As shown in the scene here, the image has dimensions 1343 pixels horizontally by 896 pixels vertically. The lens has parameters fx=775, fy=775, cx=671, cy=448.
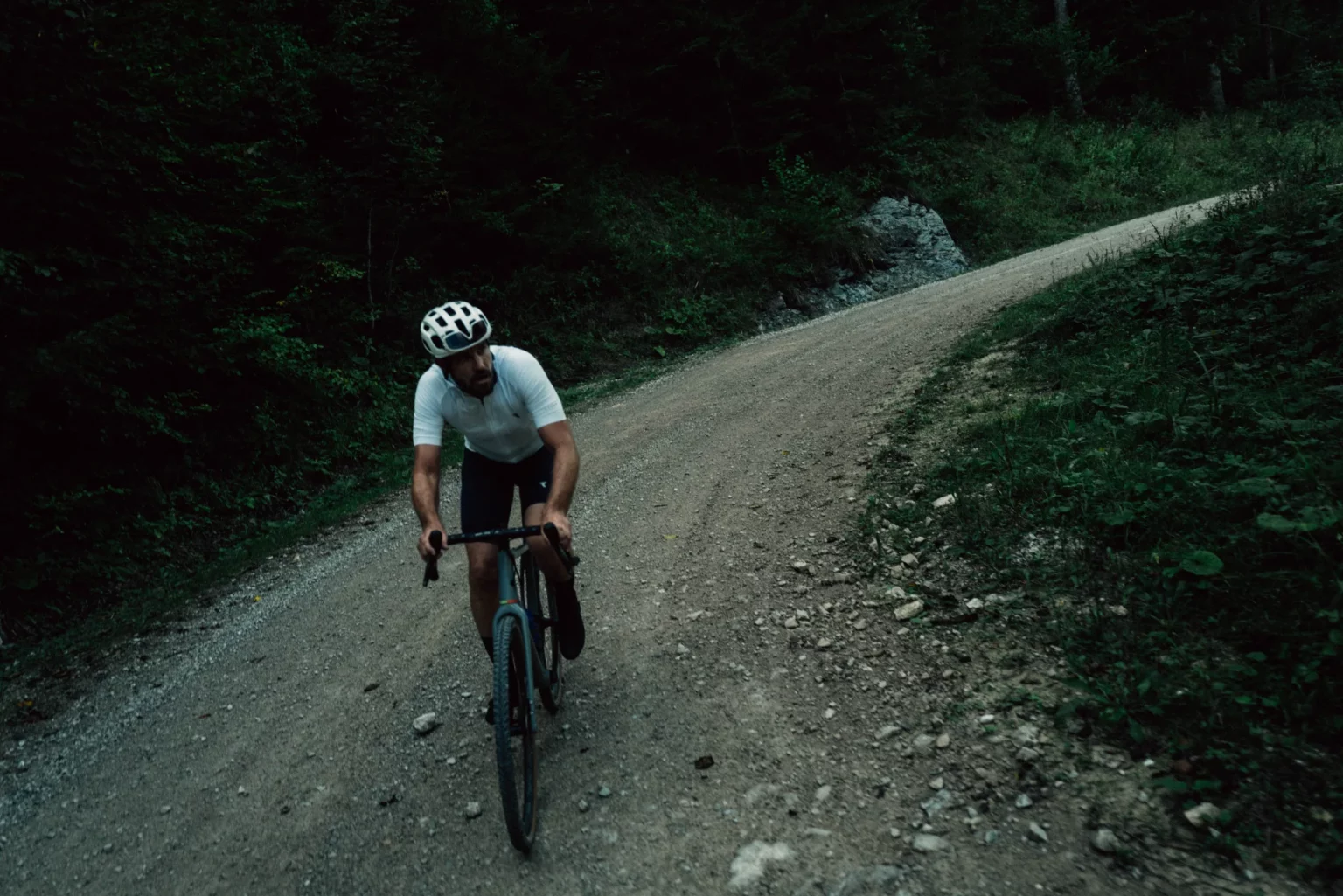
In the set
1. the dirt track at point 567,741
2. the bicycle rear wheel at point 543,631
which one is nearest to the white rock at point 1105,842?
the dirt track at point 567,741

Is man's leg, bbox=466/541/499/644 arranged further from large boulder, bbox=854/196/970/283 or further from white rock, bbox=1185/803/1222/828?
large boulder, bbox=854/196/970/283

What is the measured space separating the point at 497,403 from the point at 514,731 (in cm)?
163

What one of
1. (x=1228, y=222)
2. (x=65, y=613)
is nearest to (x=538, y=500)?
(x=65, y=613)

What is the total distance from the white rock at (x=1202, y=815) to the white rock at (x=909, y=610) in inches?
72.5

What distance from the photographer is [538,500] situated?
14.2 feet

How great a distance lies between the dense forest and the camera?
7.87 meters

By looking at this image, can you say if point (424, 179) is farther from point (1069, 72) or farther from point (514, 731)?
point (1069, 72)

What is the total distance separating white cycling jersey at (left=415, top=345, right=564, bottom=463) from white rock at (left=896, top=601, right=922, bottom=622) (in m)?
2.33

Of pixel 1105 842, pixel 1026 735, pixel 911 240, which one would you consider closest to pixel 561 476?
pixel 1026 735

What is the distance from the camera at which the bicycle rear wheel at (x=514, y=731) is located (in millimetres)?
3275

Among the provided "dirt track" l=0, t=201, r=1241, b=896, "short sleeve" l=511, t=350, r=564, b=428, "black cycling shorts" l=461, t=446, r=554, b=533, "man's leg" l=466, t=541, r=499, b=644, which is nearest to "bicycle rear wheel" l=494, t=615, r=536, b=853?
"dirt track" l=0, t=201, r=1241, b=896

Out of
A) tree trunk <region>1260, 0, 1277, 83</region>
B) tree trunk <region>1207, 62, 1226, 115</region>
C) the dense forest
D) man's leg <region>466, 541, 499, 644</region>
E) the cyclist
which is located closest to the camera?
the cyclist

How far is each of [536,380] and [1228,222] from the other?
24.8 ft

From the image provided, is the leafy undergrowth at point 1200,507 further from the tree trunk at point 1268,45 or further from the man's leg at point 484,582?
the tree trunk at point 1268,45
